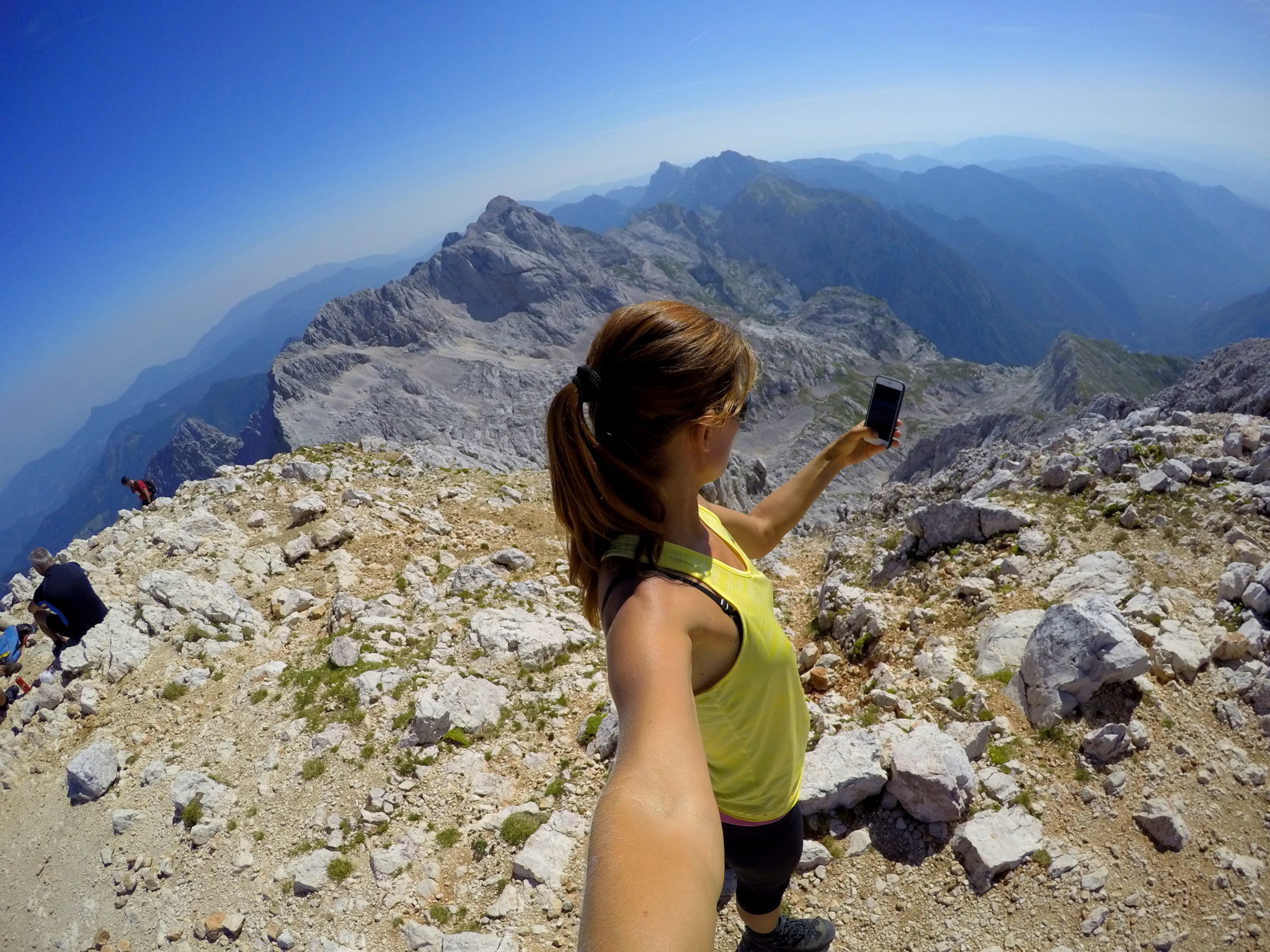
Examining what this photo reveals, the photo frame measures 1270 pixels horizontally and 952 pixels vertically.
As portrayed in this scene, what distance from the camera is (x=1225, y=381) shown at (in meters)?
66.1

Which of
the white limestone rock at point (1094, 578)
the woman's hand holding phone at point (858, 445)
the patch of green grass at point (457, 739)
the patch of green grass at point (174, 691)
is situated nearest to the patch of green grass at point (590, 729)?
the patch of green grass at point (457, 739)

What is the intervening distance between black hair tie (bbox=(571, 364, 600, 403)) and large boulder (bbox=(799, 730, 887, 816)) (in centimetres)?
577

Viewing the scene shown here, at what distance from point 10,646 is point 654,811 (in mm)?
17767

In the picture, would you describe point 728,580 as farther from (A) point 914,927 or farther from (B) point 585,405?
(A) point 914,927

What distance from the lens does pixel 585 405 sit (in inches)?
129

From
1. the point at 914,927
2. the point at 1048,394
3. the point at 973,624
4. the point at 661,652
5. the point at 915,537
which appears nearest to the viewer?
the point at 661,652

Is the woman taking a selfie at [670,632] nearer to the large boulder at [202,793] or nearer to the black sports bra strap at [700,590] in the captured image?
the black sports bra strap at [700,590]

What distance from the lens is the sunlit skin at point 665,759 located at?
70.9 inches

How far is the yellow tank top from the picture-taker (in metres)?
3.13

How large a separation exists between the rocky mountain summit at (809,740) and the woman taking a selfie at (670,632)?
3.46 m

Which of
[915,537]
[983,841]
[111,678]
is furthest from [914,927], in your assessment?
[111,678]

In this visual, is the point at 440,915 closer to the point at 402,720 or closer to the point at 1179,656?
the point at 402,720

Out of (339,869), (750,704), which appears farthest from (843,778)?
(339,869)

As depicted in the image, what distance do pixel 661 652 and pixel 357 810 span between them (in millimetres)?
8373
